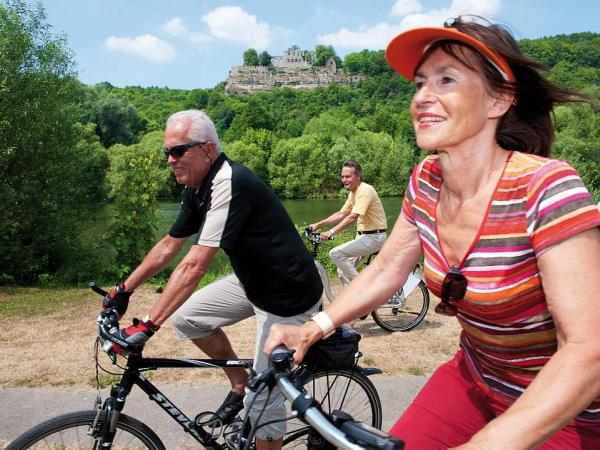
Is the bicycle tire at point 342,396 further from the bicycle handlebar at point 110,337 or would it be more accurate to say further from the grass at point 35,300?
the grass at point 35,300

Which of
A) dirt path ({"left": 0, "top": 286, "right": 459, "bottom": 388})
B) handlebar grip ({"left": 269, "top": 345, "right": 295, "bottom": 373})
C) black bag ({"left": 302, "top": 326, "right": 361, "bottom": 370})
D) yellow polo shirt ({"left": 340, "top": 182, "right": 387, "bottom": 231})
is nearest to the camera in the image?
handlebar grip ({"left": 269, "top": 345, "right": 295, "bottom": 373})

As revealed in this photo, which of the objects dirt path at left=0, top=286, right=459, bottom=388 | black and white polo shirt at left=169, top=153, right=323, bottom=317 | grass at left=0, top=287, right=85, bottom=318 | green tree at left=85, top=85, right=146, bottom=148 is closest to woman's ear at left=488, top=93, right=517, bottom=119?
black and white polo shirt at left=169, top=153, right=323, bottom=317

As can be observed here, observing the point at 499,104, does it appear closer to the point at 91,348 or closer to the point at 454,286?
the point at 454,286

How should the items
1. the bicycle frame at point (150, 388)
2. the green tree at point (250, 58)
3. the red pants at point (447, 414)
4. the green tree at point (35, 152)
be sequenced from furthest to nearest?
the green tree at point (250, 58), the green tree at point (35, 152), the bicycle frame at point (150, 388), the red pants at point (447, 414)

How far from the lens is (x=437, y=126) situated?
1.55 meters

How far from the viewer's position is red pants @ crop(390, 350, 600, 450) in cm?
162

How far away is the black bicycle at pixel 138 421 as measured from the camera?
8.07ft

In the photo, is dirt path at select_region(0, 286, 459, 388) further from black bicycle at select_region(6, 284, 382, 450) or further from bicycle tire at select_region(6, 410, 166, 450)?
bicycle tire at select_region(6, 410, 166, 450)

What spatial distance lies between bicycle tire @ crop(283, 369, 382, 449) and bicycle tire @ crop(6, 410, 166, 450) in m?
0.92

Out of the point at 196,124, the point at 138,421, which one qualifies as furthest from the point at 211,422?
the point at 196,124

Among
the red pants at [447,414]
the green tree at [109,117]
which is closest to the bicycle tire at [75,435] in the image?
the red pants at [447,414]

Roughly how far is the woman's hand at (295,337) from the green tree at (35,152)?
1260 cm

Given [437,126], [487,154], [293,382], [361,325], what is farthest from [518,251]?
[361,325]

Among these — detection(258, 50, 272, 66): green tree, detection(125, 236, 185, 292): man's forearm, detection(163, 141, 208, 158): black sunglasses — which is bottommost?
detection(125, 236, 185, 292): man's forearm
